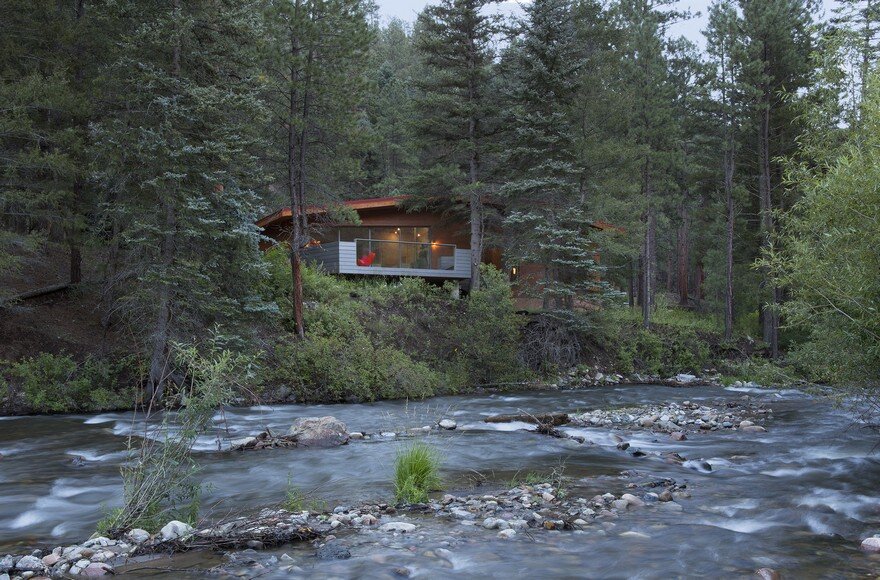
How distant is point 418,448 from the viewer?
8.10 m

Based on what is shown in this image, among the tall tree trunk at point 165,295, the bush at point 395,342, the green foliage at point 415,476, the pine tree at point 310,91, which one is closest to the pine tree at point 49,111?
the tall tree trunk at point 165,295

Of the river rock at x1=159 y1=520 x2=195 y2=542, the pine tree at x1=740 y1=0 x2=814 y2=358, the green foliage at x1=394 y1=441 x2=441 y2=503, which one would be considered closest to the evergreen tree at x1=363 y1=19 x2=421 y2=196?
the pine tree at x1=740 y1=0 x2=814 y2=358

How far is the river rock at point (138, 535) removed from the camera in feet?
19.3

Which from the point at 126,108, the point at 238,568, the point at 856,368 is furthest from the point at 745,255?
the point at 238,568

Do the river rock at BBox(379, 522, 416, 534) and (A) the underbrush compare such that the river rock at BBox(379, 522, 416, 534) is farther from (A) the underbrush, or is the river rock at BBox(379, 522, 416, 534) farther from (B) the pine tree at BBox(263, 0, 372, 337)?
(B) the pine tree at BBox(263, 0, 372, 337)

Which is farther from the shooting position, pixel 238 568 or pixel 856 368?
pixel 856 368

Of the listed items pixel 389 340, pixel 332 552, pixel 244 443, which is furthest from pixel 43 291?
pixel 332 552

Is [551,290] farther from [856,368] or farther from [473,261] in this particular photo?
[856,368]

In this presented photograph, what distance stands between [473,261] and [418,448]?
Result: 18214 millimetres

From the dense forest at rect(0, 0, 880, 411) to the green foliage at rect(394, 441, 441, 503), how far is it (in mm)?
2855

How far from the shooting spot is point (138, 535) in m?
5.95

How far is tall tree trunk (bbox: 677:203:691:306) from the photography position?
38.5 metres

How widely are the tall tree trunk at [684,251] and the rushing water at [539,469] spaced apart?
2422cm

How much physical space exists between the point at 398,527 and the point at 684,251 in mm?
36643
